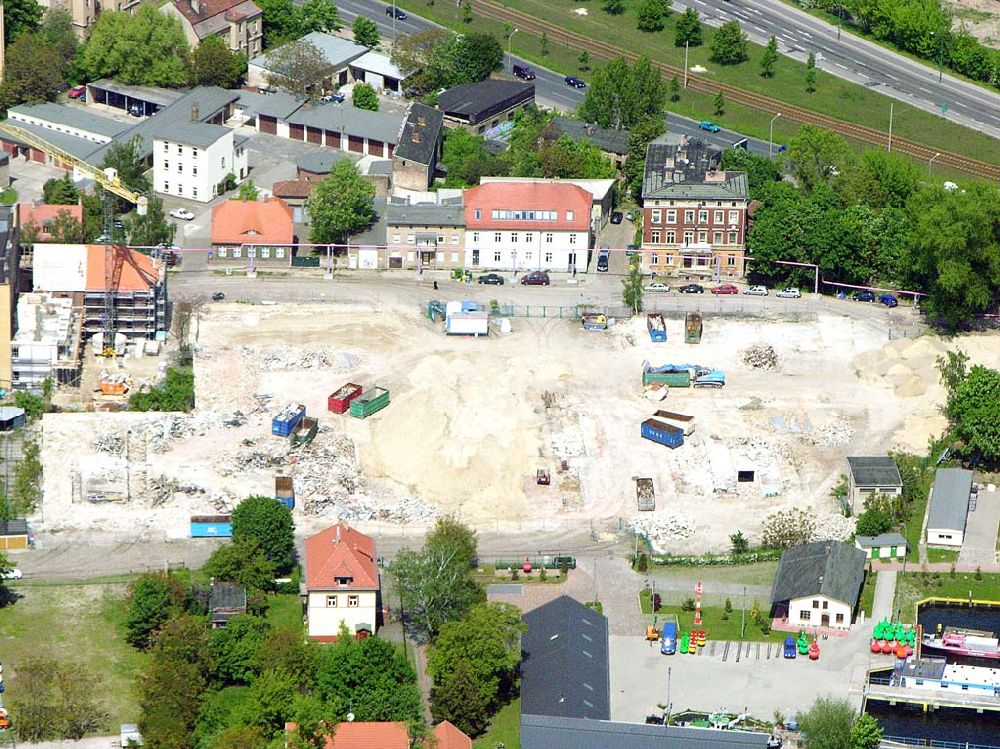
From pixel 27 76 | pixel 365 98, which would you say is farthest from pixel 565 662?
pixel 27 76

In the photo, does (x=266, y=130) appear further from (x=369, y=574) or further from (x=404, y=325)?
(x=369, y=574)

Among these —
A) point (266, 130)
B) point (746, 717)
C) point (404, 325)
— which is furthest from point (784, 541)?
point (266, 130)

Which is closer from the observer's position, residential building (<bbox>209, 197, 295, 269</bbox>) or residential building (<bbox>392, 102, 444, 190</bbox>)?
residential building (<bbox>209, 197, 295, 269</bbox>)

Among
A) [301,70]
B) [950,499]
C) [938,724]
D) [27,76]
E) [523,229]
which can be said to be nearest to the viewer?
[938,724]

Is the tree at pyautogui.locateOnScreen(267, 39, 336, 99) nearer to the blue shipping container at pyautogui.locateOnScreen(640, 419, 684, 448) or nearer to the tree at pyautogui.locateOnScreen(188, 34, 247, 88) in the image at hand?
the tree at pyautogui.locateOnScreen(188, 34, 247, 88)

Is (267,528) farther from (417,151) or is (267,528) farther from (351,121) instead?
(351,121)

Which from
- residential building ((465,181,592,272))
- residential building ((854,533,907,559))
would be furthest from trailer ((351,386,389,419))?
residential building ((854,533,907,559))
